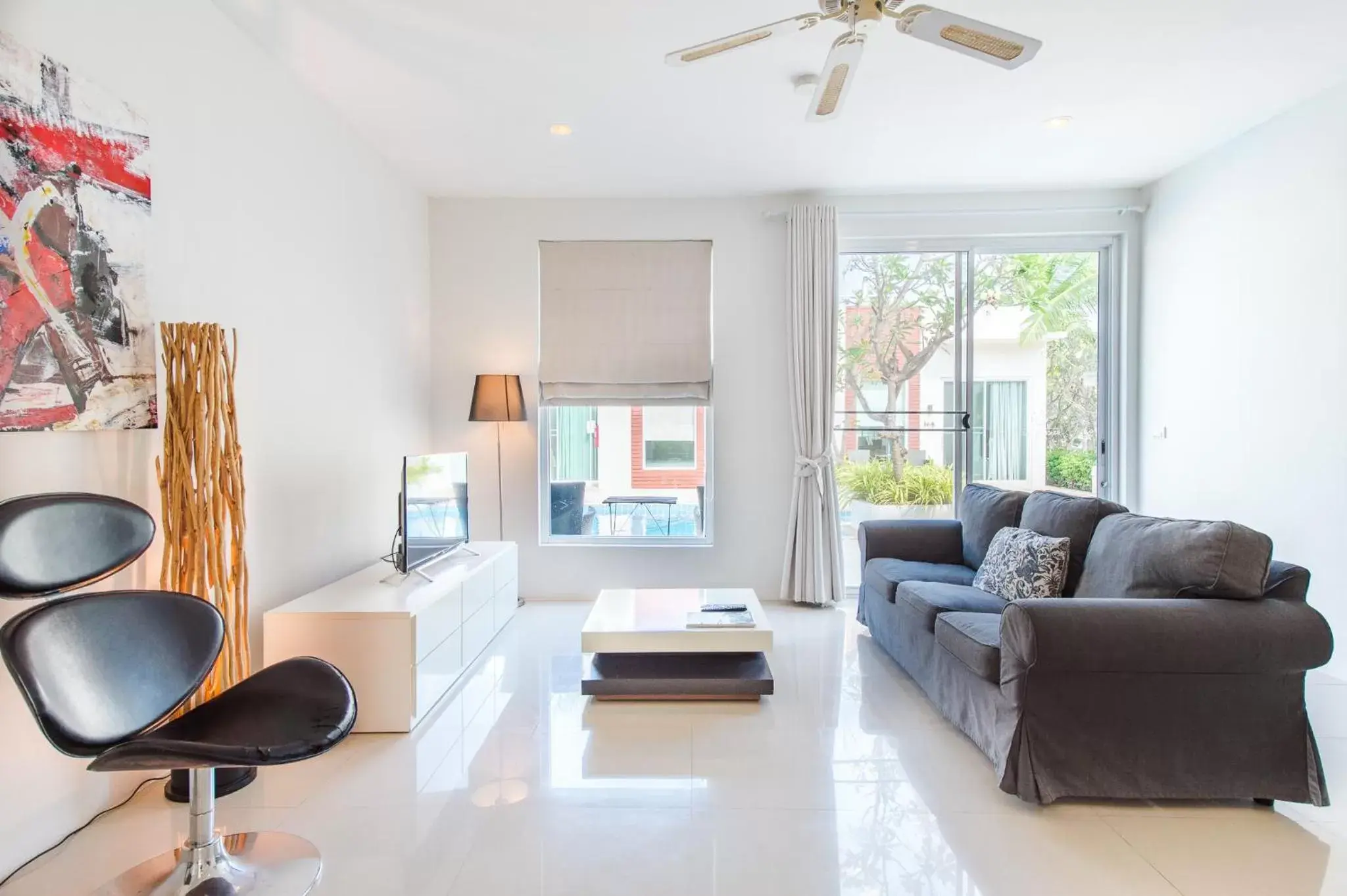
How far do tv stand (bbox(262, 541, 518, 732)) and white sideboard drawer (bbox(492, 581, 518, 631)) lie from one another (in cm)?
70

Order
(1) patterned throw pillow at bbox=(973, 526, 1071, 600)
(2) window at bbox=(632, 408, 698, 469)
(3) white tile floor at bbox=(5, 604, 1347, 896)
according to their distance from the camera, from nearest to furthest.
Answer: (3) white tile floor at bbox=(5, 604, 1347, 896) < (1) patterned throw pillow at bbox=(973, 526, 1071, 600) < (2) window at bbox=(632, 408, 698, 469)

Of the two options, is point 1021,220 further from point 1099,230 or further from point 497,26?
point 497,26

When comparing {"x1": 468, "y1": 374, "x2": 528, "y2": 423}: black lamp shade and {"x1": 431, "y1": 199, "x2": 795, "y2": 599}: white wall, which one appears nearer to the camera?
{"x1": 468, "y1": 374, "x2": 528, "y2": 423}: black lamp shade

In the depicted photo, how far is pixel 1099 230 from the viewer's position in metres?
4.70

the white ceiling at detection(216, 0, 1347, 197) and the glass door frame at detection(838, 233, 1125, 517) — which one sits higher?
the white ceiling at detection(216, 0, 1347, 197)

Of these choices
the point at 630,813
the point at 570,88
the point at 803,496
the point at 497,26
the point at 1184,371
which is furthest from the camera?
the point at 803,496

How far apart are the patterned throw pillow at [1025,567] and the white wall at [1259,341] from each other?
4.83 ft

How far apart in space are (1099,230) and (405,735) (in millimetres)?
5138

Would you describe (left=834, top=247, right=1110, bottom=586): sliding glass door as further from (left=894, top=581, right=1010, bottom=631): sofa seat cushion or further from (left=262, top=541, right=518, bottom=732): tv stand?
(left=262, top=541, right=518, bottom=732): tv stand

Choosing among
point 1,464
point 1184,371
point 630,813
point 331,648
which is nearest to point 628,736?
point 630,813

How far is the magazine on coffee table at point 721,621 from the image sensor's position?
3.08m

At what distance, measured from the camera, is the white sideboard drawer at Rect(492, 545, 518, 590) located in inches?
156

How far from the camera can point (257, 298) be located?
285cm

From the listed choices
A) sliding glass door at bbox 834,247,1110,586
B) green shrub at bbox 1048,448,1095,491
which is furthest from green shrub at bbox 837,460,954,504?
green shrub at bbox 1048,448,1095,491
